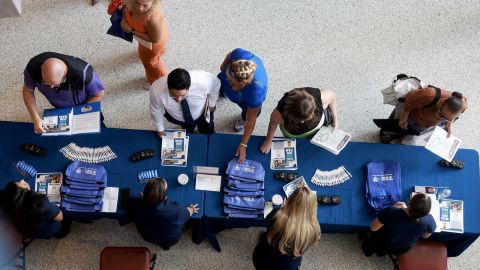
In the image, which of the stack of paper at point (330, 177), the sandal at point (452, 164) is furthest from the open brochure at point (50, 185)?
the sandal at point (452, 164)

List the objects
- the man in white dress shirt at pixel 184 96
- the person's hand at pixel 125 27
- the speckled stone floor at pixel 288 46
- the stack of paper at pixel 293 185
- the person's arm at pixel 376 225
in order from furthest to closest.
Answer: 1. the speckled stone floor at pixel 288 46
2. the person's hand at pixel 125 27
3. the stack of paper at pixel 293 185
4. the person's arm at pixel 376 225
5. the man in white dress shirt at pixel 184 96

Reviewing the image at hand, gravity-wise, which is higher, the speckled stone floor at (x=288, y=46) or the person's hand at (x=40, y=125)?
the speckled stone floor at (x=288, y=46)

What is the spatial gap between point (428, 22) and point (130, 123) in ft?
12.7

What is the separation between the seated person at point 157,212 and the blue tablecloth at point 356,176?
37 cm

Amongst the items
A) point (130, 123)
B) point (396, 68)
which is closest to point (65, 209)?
point (130, 123)

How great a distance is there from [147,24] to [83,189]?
4.99ft

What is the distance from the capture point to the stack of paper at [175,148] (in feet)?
13.3

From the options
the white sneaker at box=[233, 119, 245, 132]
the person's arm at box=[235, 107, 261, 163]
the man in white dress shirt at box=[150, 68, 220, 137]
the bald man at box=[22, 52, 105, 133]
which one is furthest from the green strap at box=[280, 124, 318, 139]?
the bald man at box=[22, 52, 105, 133]

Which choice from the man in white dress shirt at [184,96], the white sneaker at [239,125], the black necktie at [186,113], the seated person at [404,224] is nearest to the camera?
the seated person at [404,224]

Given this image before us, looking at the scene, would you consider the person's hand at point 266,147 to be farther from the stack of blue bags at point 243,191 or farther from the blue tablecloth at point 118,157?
the blue tablecloth at point 118,157

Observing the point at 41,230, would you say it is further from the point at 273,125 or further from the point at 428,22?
the point at 428,22

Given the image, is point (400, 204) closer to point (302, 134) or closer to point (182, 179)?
point (302, 134)

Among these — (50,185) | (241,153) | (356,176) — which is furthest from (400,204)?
(50,185)

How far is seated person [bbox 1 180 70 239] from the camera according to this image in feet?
11.3
